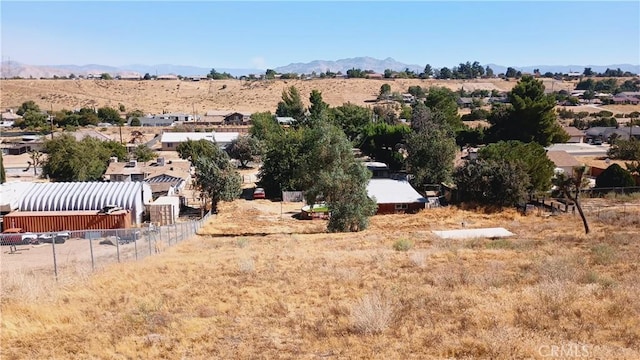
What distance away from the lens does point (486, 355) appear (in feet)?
32.5

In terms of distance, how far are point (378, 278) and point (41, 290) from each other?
988 centimetres

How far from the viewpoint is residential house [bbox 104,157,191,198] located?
1770 inches

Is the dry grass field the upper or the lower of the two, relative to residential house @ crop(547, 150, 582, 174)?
upper

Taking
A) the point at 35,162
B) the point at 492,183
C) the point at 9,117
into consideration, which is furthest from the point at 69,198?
the point at 9,117

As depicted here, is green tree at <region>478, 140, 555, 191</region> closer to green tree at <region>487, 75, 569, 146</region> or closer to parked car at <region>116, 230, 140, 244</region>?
green tree at <region>487, 75, 569, 146</region>

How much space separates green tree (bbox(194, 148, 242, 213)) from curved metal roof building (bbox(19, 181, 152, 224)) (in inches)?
209

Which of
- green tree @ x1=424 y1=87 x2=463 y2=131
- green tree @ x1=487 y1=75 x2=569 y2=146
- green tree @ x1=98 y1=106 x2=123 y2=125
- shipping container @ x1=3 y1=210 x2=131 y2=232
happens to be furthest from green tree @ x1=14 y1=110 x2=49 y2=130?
green tree @ x1=487 y1=75 x2=569 y2=146

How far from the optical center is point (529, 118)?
5816 cm

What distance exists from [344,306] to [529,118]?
169 feet

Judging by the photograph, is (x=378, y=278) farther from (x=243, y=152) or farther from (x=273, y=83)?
(x=273, y=83)

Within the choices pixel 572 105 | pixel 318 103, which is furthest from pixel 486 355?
pixel 572 105

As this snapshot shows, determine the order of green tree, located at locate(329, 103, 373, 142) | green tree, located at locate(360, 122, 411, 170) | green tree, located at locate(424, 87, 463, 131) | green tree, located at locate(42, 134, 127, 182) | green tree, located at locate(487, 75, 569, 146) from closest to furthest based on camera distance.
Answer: green tree, located at locate(42, 134, 127, 182)
green tree, located at locate(487, 75, 569, 146)
green tree, located at locate(360, 122, 411, 170)
green tree, located at locate(424, 87, 463, 131)
green tree, located at locate(329, 103, 373, 142)

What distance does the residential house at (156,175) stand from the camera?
4497cm

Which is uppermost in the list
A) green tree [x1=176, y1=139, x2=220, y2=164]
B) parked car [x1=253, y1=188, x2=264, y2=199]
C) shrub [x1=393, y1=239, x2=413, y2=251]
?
shrub [x1=393, y1=239, x2=413, y2=251]
